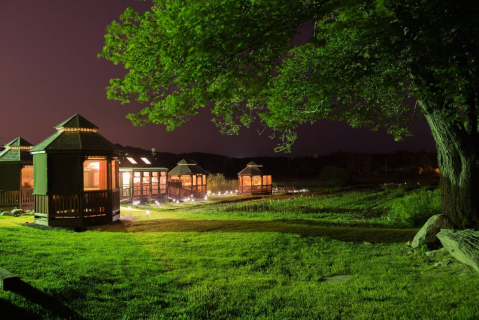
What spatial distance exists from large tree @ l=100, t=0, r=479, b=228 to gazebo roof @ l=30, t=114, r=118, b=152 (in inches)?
245

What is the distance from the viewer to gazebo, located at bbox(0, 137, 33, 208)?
17453 mm

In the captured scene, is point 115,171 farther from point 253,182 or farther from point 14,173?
point 253,182

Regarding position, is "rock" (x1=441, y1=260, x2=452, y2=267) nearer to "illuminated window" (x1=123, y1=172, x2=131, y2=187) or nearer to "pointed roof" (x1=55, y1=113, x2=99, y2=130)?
"pointed roof" (x1=55, y1=113, x2=99, y2=130)

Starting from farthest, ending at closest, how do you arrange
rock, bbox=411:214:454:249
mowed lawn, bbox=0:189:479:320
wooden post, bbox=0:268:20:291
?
rock, bbox=411:214:454:249 < mowed lawn, bbox=0:189:479:320 < wooden post, bbox=0:268:20:291

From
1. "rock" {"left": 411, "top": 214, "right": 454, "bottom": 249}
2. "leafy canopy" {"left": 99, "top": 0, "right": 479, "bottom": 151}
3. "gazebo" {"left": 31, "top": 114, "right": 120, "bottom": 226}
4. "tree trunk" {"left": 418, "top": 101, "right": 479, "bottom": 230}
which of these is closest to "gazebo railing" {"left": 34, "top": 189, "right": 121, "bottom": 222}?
"gazebo" {"left": 31, "top": 114, "right": 120, "bottom": 226}

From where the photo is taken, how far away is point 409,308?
4.58m

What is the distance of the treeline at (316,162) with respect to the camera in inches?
2611

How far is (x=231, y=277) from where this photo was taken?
6.18m

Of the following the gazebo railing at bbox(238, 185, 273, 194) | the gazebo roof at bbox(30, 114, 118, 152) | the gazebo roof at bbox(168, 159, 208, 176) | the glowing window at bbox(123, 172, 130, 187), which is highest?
the gazebo roof at bbox(30, 114, 118, 152)

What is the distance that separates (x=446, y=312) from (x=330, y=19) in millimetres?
7882

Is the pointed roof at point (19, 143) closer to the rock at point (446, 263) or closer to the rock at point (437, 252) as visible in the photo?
the rock at point (437, 252)

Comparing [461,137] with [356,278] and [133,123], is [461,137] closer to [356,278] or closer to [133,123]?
[356,278]

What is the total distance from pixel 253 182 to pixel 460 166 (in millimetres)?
23689

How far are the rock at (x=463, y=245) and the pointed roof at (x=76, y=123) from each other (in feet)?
39.7
